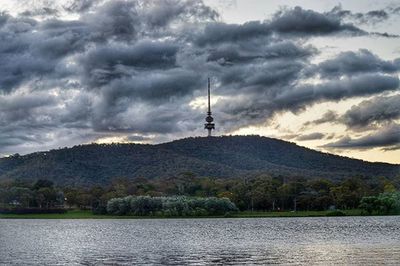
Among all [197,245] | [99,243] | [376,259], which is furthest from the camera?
[99,243]

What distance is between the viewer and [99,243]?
122875mm

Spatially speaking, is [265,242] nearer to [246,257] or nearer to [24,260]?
[246,257]

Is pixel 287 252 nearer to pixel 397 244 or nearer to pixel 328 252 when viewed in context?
pixel 328 252

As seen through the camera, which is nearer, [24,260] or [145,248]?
[24,260]

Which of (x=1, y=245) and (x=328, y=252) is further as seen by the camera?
(x=1, y=245)

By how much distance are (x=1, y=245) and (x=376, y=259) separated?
223 feet

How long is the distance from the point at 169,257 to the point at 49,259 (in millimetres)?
15990

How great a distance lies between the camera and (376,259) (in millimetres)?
81500

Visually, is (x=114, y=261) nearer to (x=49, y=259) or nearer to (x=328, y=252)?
(x=49, y=259)

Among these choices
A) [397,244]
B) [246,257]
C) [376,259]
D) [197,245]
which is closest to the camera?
[376,259]

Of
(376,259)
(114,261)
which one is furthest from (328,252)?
(114,261)

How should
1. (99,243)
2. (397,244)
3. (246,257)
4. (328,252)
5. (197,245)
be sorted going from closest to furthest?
(246,257) < (328,252) < (397,244) < (197,245) < (99,243)

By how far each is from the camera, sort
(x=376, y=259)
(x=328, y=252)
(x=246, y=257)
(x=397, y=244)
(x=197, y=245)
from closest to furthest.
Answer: (x=376, y=259), (x=246, y=257), (x=328, y=252), (x=397, y=244), (x=197, y=245)

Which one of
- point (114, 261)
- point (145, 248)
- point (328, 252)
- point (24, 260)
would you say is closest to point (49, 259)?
point (24, 260)
